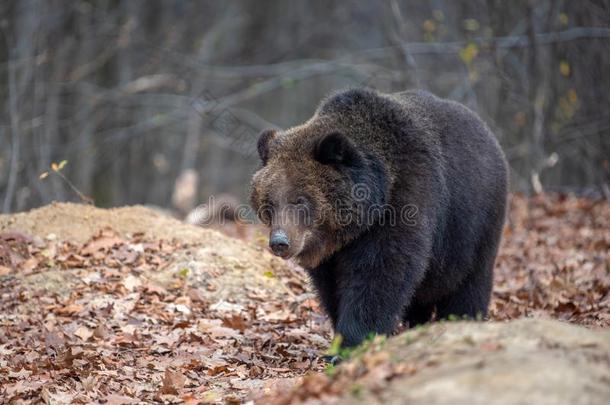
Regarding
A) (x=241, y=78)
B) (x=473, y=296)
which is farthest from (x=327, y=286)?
(x=241, y=78)

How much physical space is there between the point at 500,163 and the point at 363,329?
2541 millimetres

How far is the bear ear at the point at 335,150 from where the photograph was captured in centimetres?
625

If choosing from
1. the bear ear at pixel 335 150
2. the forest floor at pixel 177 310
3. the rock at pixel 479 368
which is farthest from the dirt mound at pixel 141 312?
the bear ear at pixel 335 150

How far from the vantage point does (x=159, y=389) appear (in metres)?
5.77

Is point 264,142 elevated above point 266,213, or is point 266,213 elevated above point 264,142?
point 264,142

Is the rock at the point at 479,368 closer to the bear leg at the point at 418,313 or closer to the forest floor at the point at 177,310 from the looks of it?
the forest floor at the point at 177,310

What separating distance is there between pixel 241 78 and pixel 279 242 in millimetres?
15673

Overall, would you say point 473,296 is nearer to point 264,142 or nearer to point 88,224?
point 264,142

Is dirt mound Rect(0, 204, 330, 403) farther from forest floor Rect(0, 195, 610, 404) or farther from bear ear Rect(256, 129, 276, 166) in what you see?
bear ear Rect(256, 129, 276, 166)

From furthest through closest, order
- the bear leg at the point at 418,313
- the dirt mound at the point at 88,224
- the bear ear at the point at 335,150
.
→ the dirt mound at the point at 88,224 → the bear leg at the point at 418,313 → the bear ear at the point at 335,150

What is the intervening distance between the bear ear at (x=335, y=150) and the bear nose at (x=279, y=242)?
69 cm

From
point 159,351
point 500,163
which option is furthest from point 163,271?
point 500,163

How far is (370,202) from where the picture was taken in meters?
6.30

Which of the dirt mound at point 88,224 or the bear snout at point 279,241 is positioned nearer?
the bear snout at point 279,241
